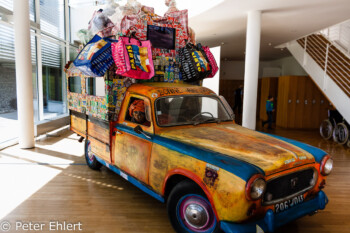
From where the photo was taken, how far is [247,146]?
255 cm

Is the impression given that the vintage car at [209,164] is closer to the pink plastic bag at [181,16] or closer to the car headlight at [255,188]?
the car headlight at [255,188]

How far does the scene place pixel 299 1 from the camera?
586cm

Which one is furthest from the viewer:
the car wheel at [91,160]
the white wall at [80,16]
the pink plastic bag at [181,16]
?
the white wall at [80,16]

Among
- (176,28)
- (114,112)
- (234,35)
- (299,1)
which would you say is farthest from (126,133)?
(234,35)

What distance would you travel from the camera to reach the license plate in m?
2.27

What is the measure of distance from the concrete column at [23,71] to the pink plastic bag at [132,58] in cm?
330

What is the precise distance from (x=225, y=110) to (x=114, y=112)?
1529 millimetres

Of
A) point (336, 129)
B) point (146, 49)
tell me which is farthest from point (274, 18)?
point (146, 49)

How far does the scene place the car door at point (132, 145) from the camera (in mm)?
2998

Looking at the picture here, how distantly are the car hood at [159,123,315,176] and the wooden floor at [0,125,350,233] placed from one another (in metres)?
0.92

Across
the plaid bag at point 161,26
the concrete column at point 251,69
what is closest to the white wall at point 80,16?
the concrete column at point 251,69

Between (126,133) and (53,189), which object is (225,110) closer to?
(126,133)

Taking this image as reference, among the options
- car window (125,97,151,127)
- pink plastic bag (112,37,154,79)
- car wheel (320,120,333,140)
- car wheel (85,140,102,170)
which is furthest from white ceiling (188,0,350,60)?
car wheel (85,140,102,170)

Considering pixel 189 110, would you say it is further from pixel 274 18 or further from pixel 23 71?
pixel 274 18
